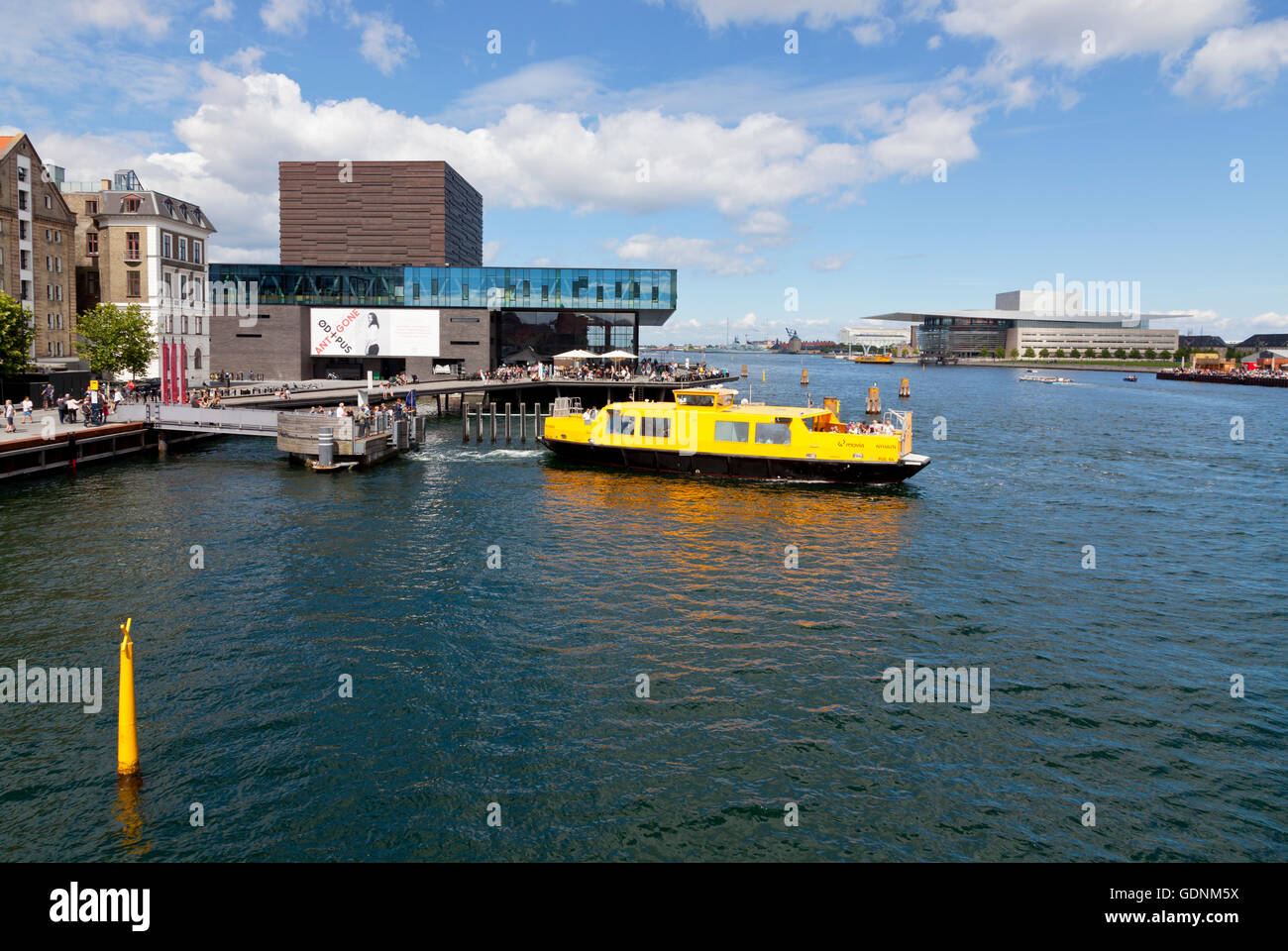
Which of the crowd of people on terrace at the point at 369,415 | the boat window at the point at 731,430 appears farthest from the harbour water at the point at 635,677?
the crowd of people on terrace at the point at 369,415

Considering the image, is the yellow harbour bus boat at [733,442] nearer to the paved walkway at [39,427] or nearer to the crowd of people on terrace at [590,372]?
the paved walkway at [39,427]

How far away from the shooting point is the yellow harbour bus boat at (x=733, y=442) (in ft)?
157

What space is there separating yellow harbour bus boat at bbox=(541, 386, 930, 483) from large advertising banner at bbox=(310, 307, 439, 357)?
6032 centimetres

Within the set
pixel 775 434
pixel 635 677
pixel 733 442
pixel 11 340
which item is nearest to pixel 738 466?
pixel 733 442

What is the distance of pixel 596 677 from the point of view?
66.5 feet

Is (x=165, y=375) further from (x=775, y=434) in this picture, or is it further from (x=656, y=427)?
(x=775, y=434)

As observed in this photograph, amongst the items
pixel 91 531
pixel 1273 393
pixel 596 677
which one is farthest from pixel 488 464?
pixel 1273 393

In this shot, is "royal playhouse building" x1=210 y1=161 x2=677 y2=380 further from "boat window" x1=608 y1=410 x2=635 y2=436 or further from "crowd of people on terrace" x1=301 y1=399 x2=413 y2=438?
"boat window" x1=608 y1=410 x2=635 y2=436

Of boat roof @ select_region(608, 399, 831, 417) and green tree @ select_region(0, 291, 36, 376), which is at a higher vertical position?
green tree @ select_region(0, 291, 36, 376)

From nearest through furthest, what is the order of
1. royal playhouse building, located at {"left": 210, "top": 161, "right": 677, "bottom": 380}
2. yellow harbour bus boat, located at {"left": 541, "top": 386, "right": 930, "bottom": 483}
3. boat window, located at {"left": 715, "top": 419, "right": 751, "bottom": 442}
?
yellow harbour bus boat, located at {"left": 541, "top": 386, "right": 930, "bottom": 483} < boat window, located at {"left": 715, "top": 419, "right": 751, "bottom": 442} < royal playhouse building, located at {"left": 210, "top": 161, "right": 677, "bottom": 380}

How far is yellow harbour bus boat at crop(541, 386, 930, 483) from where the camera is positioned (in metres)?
47.9

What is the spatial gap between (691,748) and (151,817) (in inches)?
376

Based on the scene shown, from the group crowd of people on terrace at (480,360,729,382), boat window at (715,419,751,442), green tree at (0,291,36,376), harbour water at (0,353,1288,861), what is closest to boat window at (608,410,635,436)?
boat window at (715,419,751,442)
